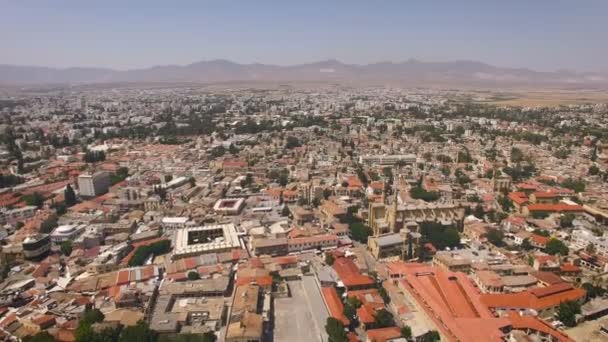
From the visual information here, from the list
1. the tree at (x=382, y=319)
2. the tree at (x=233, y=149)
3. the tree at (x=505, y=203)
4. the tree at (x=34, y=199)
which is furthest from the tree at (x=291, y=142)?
the tree at (x=382, y=319)

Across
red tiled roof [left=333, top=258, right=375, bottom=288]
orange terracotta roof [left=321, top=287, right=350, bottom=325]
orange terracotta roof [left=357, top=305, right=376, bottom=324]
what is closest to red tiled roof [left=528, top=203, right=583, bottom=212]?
red tiled roof [left=333, top=258, right=375, bottom=288]

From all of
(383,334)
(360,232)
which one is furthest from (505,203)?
(383,334)

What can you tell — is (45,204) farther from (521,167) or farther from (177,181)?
(521,167)

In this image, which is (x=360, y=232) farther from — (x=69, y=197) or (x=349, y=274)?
(x=69, y=197)

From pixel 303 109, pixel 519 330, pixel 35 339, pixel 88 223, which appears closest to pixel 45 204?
pixel 88 223

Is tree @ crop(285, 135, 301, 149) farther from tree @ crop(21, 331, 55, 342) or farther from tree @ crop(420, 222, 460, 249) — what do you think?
tree @ crop(21, 331, 55, 342)
